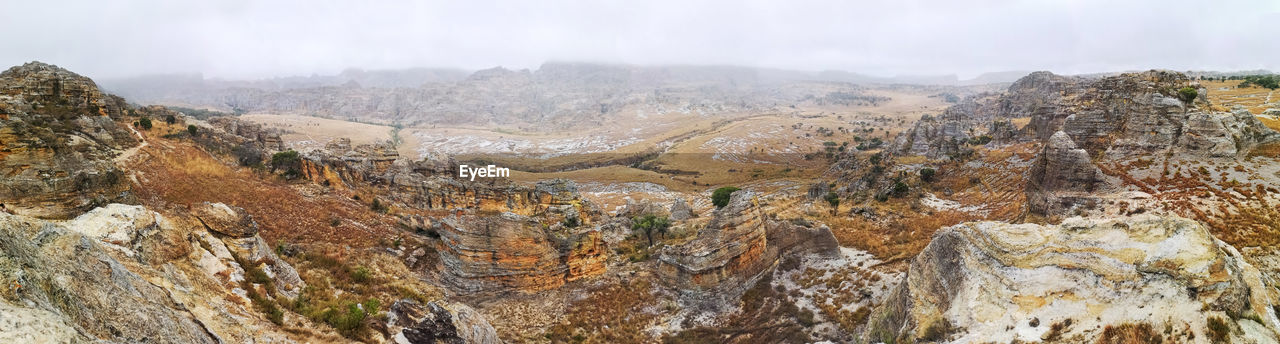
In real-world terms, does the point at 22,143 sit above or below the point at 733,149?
above

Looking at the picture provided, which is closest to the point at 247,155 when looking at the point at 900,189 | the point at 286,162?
the point at 286,162

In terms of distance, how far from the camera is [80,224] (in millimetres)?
11422

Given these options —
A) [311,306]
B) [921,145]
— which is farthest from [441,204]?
[921,145]

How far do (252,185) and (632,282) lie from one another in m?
23.9

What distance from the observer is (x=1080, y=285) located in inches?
405

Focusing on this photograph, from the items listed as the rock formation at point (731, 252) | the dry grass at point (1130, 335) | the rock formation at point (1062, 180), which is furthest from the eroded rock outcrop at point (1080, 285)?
the rock formation at point (1062, 180)

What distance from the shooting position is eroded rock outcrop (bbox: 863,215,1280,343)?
28.8 feet

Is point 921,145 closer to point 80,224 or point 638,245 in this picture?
point 638,245

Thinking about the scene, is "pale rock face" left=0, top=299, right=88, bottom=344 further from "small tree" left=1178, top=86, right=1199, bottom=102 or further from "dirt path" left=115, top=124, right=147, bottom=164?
"small tree" left=1178, top=86, right=1199, bottom=102

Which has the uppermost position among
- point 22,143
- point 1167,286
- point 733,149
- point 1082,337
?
point 22,143

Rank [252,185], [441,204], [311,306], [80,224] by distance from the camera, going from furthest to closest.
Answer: [441,204] < [252,185] < [311,306] < [80,224]

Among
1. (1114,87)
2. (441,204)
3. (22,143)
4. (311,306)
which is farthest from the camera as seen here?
(441,204)

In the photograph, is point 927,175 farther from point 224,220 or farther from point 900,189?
point 224,220

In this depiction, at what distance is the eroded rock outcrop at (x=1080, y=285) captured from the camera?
8789mm
